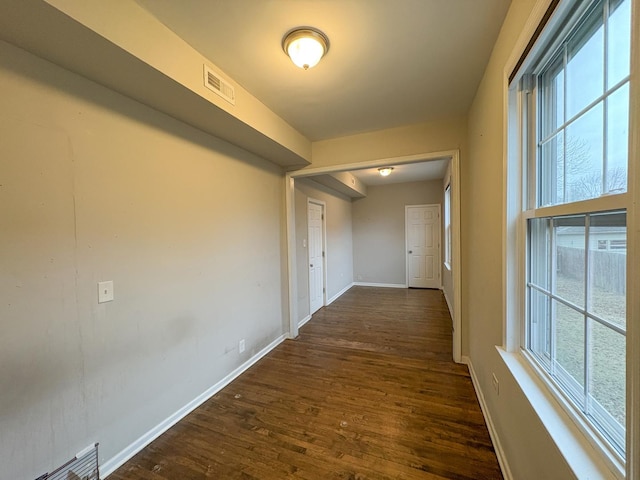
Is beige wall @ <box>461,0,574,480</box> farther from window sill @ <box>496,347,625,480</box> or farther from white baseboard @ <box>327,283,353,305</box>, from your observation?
white baseboard @ <box>327,283,353,305</box>

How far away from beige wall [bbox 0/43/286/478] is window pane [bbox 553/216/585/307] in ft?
7.80

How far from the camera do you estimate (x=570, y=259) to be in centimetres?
103

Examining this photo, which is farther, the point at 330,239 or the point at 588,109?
the point at 330,239

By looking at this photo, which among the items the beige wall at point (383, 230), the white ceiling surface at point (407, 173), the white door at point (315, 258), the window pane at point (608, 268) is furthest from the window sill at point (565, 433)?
the beige wall at point (383, 230)

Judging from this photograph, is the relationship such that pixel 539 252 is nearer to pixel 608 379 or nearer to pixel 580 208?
pixel 580 208

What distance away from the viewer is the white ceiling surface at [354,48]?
1.40 metres

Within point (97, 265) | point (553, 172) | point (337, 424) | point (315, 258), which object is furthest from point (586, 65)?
point (315, 258)

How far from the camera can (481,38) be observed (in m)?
1.62

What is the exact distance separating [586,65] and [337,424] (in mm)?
2409

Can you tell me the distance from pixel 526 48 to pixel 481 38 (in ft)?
2.07

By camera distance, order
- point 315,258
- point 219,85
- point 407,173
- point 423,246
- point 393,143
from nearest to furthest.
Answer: point 219,85 < point 393,143 < point 315,258 < point 407,173 < point 423,246

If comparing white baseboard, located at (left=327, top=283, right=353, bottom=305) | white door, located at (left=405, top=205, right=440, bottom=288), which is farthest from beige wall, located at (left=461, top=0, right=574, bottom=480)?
white door, located at (left=405, top=205, right=440, bottom=288)

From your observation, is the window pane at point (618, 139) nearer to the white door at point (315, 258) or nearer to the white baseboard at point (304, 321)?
the white baseboard at point (304, 321)

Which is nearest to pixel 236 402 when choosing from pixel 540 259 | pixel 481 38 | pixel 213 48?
pixel 540 259
